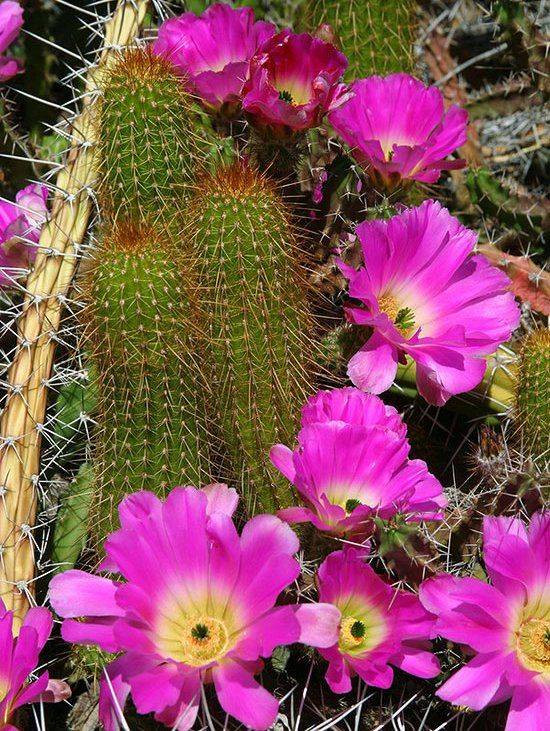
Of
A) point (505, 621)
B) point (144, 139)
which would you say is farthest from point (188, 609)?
point (144, 139)

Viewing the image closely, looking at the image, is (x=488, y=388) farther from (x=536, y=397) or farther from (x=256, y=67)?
(x=256, y=67)

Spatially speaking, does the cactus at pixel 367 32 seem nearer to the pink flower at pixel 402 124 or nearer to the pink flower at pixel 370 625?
the pink flower at pixel 402 124

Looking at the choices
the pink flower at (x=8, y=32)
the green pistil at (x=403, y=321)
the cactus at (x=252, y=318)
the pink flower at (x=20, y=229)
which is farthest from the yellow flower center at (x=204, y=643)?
the pink flower at (x=8, y=32)

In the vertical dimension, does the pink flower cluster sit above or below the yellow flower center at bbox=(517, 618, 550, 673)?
above

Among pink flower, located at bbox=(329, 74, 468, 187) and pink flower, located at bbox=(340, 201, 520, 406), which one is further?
pink flower, located at bbox=(329, 74, 468, 187)

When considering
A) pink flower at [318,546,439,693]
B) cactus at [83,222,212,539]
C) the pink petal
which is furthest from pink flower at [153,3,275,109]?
pink flower at [318,546,439,693]

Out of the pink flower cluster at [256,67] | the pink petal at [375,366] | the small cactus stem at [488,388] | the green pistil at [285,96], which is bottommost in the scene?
the small cactus stem at [488,388]

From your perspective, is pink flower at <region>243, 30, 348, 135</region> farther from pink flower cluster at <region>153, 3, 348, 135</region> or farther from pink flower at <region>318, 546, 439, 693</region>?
pink flower at <region>318, 546, 439, 693</region>
